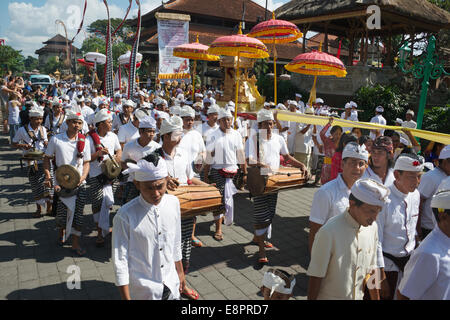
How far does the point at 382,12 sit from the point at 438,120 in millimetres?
6280

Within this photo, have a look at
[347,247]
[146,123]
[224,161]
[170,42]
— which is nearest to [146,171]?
[347,247]

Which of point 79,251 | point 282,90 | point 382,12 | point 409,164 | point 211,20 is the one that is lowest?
point 79,251

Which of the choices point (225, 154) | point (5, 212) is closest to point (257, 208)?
point (225, 154)

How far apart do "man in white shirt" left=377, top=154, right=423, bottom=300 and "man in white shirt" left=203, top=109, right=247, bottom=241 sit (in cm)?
274

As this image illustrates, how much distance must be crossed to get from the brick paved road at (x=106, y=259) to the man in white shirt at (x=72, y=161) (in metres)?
0.36

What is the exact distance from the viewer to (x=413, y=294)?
2.24m

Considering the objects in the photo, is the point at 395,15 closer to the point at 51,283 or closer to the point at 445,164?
the point at 445,164

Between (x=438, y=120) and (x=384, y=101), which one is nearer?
(x=438, y=120)

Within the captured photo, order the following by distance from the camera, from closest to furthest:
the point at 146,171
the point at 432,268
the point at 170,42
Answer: the point at 432,268 < the point at 146,171 < the point at 170,42

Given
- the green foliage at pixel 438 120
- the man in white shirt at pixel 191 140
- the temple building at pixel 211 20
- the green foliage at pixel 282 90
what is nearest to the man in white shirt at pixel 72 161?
the man in white shirt at pixel 191 140

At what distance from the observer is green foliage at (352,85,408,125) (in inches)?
606

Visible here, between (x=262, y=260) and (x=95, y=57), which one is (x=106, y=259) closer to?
(x=262, y=260)

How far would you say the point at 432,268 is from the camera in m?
2.19

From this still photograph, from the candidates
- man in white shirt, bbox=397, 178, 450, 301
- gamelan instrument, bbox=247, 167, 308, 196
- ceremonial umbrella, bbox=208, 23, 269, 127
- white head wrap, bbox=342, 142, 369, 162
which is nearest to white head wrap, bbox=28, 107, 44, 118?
ceremonial umbrella, bbox=208, 23, 269, 127
